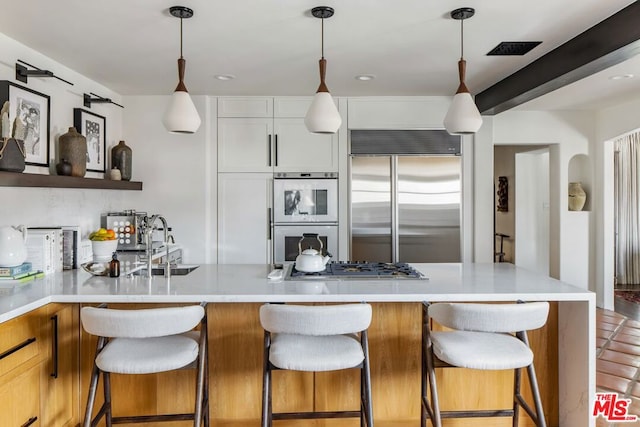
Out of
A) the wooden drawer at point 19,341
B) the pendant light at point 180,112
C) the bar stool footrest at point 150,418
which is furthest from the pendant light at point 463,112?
the wooden drawer at point 19,341

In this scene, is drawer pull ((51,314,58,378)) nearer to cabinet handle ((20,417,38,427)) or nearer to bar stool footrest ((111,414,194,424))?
cabinet handle ((20,417,38,427))

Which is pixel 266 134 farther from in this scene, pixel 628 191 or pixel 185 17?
pixel 628 191

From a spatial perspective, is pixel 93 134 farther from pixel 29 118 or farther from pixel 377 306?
pixel 377 306

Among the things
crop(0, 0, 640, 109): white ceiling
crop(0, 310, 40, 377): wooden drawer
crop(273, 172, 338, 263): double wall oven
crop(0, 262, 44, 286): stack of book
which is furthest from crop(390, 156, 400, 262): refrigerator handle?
crop(0, 310, 40, 377): wooden drawer

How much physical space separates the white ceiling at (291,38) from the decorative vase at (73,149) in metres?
0.58

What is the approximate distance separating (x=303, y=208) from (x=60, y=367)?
2.65 metres

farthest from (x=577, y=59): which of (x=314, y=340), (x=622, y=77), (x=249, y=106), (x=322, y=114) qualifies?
(x=249, y=106)

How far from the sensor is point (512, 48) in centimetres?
302

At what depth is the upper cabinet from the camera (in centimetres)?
443

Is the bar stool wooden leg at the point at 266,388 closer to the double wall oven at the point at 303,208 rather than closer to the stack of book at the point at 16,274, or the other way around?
the stack of book at the point at 16,274

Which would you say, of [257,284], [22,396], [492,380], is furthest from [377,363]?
[22,396]

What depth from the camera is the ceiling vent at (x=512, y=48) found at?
9.61 ft

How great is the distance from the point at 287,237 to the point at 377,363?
225 centimetres

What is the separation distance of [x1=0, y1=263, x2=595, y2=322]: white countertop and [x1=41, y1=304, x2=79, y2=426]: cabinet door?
13 cm
